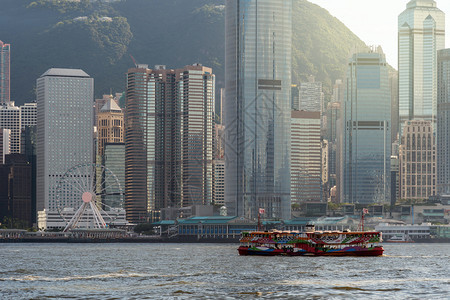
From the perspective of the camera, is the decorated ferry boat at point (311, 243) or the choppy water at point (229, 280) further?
the decorated ferry boat at point (311, 243)

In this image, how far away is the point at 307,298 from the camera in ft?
341

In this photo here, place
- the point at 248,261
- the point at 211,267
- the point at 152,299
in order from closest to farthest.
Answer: the point at 152,299
the point at 211,267
the point at 248,261

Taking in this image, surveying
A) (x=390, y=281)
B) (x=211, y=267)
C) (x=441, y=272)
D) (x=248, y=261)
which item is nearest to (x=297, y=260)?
(x=248, y=261)

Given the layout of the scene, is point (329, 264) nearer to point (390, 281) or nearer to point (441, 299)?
point (390, 281)

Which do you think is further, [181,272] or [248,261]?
[248,261]

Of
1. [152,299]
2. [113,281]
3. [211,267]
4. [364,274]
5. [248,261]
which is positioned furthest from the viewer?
[248,261]

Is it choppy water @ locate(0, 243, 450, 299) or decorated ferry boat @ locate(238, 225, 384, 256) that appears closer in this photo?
choppy water @ locate(0, 243, 450, 299)

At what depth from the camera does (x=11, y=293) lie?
4331 inches

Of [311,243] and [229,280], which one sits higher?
[229,280]

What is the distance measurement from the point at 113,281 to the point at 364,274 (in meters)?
39.7

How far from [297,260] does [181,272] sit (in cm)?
3871

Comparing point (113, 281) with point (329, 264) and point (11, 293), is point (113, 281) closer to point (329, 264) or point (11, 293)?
point (11, 293)

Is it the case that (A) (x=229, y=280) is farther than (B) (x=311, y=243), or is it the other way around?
(B) (x=311, y=243)

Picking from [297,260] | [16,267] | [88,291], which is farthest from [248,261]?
[88,291]
